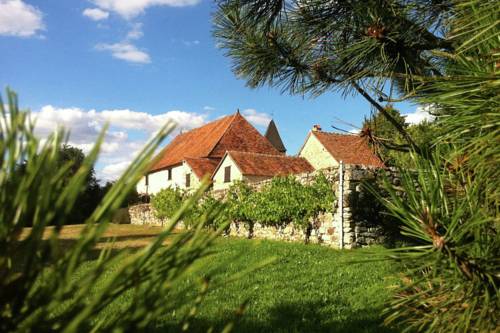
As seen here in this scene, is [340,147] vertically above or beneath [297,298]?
above

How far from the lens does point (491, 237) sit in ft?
5.12

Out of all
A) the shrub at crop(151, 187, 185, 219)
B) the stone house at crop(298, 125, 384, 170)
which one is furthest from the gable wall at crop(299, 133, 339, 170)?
the shrub at crop(151, 187, 185, 219)

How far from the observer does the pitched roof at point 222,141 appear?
3162 cm

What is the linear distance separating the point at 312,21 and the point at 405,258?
315cm

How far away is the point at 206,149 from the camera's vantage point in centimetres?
3203

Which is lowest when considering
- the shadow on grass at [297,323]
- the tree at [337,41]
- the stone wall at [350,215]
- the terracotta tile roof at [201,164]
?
the shadow on grass at [297,323]

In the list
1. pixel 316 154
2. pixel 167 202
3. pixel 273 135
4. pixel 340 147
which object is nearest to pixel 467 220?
pixel 167 202

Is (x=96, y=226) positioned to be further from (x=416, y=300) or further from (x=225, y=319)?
(x=225, y=319)

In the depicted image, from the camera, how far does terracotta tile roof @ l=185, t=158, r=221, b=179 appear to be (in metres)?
29.1

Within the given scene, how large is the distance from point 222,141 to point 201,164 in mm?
2788

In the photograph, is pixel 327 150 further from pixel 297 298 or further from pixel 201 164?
pixel 297 298

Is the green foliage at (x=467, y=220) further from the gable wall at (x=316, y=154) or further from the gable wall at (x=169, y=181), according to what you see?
the gable wall at (x=169, y=181)

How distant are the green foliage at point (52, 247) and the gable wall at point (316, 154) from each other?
85.3 ft

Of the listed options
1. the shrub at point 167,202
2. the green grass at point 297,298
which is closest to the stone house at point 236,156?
the shrub at point 167,202
